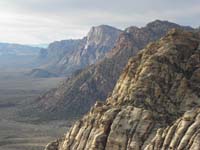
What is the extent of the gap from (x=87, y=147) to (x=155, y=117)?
28.6 feet

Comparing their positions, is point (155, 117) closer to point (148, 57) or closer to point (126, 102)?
point (126, 102)

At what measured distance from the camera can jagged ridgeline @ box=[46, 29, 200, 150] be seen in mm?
55125

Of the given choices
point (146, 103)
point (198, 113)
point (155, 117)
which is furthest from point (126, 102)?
point (198, 113)

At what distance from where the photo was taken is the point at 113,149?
6131cm

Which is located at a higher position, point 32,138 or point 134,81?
point 134,81

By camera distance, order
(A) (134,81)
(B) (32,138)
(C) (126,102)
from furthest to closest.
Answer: (B) (32,138), (A) (134,81), (C) (126,102)

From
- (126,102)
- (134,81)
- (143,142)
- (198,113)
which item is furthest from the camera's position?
(134,81)

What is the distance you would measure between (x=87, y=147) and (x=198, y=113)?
15.5 metres

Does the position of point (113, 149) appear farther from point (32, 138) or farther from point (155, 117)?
point (32, 138)

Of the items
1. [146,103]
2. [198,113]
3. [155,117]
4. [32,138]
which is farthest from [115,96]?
[32,138]

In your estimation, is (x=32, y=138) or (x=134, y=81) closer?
(x=134, y=81)

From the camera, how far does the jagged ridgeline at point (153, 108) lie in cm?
5512

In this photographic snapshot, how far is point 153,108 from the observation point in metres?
65.9

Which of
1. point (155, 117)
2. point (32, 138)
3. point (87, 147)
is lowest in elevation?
point (32, 138)
